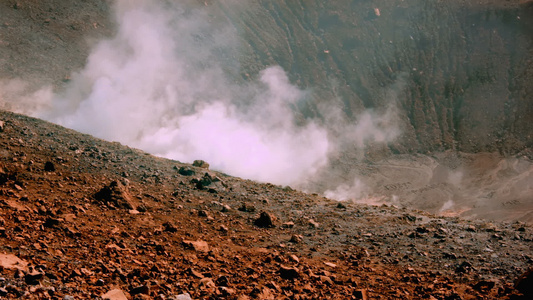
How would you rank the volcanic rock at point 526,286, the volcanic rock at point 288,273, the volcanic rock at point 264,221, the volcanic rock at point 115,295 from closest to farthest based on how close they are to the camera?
the volcanic rock at point 115,295 → the volcanic rock at point 288,273 → the volcanic rock at point 526,286 → the volcanic rock at point 264,221

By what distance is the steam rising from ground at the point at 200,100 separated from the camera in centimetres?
5675

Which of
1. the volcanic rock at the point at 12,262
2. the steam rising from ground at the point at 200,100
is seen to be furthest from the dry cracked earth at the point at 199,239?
the steam rising from ground at the point at 200,100

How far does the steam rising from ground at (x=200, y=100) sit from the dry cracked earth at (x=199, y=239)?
3923 cm

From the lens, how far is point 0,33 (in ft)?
164

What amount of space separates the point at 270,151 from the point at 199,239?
52660mm

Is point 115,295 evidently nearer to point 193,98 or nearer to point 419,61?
point 193,98

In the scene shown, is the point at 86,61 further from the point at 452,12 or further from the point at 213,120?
the point at 452,12

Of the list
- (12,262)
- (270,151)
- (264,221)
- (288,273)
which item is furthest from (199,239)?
(270,151)

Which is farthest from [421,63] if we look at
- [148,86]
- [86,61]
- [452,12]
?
[86,61]

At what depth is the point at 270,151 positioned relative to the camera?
207 feet

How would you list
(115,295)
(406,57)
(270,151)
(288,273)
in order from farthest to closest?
(406,57)
(270,151)
(288,273)
(115,295)

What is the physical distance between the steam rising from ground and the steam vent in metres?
0.31

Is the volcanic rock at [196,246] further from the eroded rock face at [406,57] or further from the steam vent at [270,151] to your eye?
the eroded rock face at [406,57]

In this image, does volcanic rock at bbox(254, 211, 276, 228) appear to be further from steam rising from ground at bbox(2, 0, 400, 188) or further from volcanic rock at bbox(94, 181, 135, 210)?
steam rising from ground at bbox(2, 0, 400, 188)
